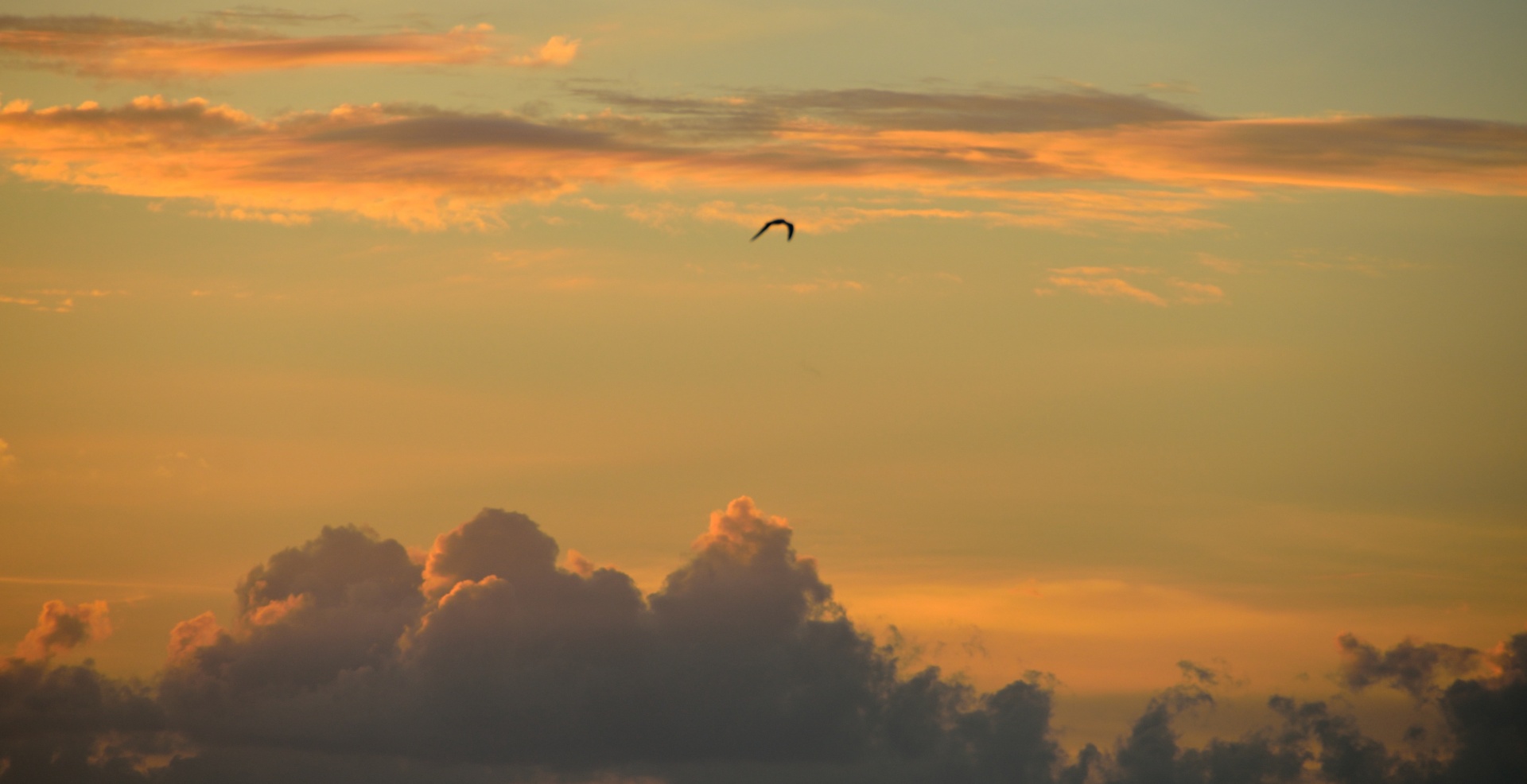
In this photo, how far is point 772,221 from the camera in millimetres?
95000
